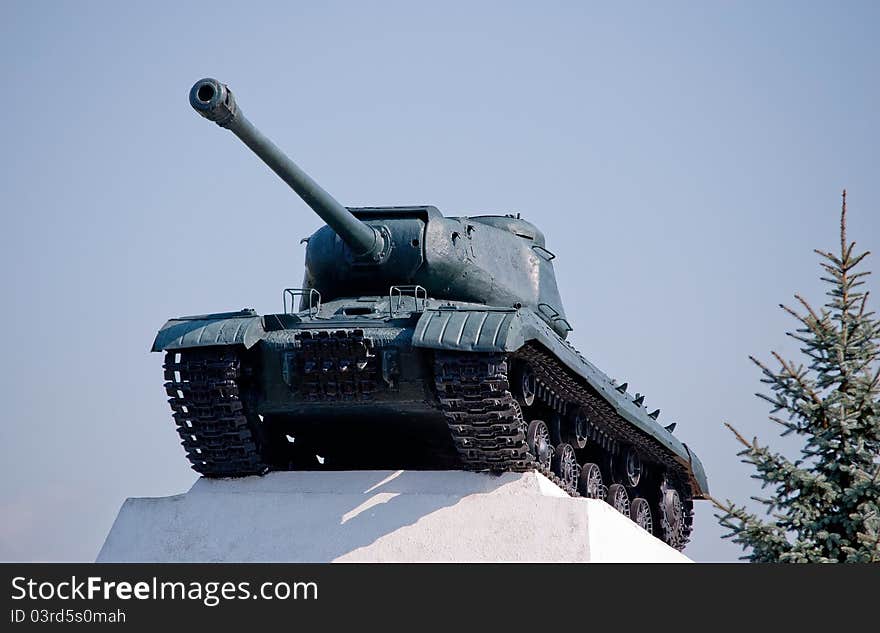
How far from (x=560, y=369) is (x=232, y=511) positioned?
155 inches

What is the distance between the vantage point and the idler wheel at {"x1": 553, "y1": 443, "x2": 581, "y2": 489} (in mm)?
17109

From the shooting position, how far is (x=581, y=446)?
17906 mm

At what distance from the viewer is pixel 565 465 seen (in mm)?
17188

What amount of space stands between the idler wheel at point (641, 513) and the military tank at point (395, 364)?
89 centimetres

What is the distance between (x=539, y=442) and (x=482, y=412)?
147 cm

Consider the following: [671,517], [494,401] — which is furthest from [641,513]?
[494,401]

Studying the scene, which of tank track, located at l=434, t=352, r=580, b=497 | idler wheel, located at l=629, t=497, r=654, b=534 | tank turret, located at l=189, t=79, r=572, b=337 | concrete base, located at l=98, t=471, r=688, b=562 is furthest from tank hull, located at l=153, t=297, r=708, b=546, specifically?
idler wheel, located at l=629, t=497, r=654, b=534

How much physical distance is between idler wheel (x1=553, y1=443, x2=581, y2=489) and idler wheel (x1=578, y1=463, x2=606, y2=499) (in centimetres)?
55

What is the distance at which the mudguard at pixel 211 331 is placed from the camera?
15492 millimetres

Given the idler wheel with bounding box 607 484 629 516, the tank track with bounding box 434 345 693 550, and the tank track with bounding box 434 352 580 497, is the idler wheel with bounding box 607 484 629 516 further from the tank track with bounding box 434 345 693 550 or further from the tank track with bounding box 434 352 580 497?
the tank track with bounding box 434 352 580 497

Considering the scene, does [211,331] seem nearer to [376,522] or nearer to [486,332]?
[376,522]

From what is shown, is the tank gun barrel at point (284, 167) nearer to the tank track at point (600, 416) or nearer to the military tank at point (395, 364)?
the military tank at point (395, 364)
